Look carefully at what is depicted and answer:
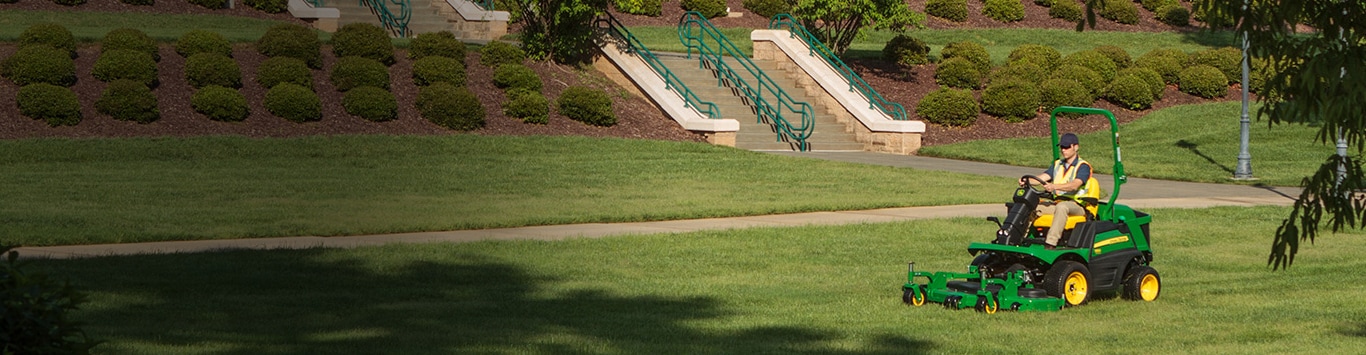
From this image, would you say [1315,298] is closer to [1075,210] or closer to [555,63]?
[1075,210]

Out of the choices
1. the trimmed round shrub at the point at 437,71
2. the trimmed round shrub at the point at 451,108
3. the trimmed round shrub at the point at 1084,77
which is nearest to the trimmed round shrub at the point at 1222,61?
the trimmed round shrub at the point at 1084,77

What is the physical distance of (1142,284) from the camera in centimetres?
1129

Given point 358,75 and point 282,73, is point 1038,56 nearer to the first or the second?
point 358,75

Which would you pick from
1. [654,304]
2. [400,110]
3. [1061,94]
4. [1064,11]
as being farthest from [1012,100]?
[654,304]

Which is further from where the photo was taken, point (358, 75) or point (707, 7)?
point (707, 7)

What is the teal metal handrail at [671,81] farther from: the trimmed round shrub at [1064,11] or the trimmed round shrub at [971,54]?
the trimmed round shrub at [1064,11]

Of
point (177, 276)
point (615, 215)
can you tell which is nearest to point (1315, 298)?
point (615, 215)

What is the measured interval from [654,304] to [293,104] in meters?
13.6

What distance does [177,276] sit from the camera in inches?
447

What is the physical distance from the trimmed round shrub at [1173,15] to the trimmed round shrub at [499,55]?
2355cm

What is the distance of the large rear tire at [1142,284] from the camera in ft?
36.9

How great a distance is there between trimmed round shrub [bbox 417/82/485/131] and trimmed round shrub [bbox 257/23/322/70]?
217 cm

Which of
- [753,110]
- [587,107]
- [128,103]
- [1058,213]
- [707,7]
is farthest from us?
[707,7]

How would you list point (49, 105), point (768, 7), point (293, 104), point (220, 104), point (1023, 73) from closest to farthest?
1. point (49, 105)
2. point (220, 104)
3. point (293, 104)
4. point (1023, 73)
5. point (768, 7)
